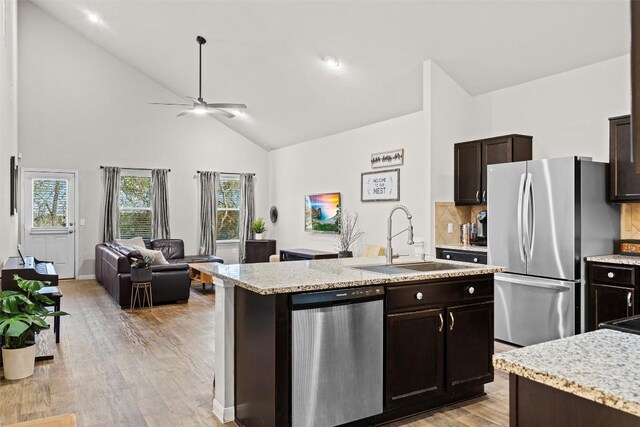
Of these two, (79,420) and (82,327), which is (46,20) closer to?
(82,327)

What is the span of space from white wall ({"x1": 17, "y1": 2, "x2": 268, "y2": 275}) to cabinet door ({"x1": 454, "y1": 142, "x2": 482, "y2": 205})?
246 inches

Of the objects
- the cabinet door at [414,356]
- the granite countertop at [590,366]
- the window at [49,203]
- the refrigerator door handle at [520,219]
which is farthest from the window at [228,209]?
the granite countertop at [590,366]

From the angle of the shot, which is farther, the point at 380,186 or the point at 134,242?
the point at 134,242

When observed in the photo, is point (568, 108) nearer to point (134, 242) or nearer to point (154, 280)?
point (154, 280)

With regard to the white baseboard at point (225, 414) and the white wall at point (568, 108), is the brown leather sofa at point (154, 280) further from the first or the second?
the white wall at point (568, 108)

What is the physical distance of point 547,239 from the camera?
416 centimetres

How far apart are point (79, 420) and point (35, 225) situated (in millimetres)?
7030

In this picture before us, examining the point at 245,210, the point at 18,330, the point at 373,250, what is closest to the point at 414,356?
the point at 18,330

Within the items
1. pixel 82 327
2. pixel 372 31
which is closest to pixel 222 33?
pixel 372 31

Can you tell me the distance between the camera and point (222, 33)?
6.60m

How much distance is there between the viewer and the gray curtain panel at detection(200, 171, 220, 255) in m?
10.0

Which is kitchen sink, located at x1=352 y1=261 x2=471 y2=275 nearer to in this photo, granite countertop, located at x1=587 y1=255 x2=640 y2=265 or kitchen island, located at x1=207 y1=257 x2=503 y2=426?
kitchen island, located at x1=207 y1=257 x2=503 y2=426

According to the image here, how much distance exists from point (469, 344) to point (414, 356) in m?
0.50

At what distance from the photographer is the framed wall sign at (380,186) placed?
6.95 metres
